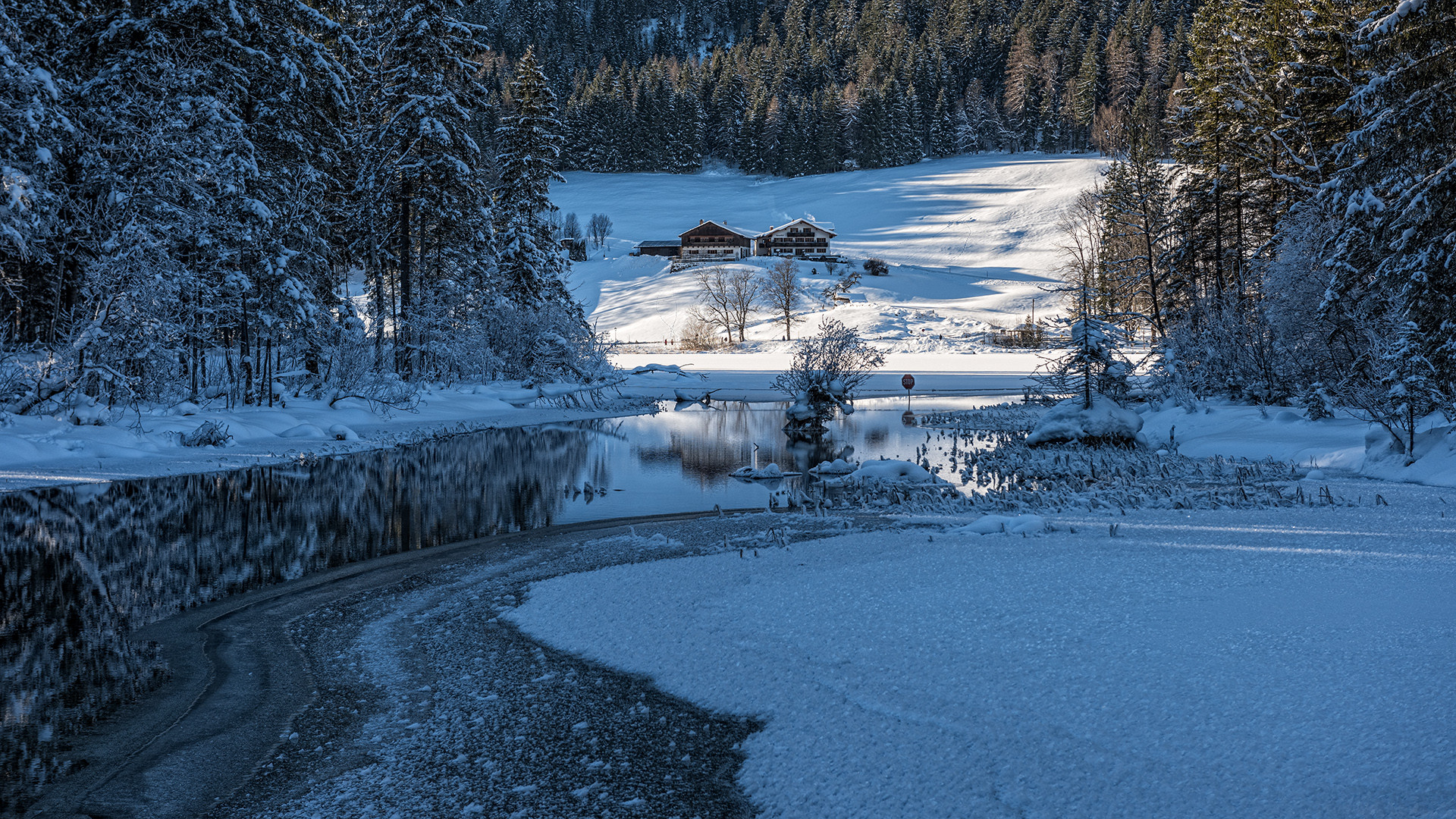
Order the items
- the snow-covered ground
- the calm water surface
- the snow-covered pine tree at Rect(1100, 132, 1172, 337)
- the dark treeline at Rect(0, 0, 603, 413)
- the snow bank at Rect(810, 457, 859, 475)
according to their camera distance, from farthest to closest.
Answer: the snow-covered pine tree at Rect(1100, 132, 1172, 337)
the dark treeline at Rect(0, 0, 603, 413)
the snow bank at Rect(810, 457, 859, 475)
the calm water surface
the snow-covered ground

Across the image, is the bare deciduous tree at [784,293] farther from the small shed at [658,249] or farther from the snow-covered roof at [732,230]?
the small shed at [658,249]

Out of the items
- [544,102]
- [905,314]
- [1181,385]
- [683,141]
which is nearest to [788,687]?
[1181,385]

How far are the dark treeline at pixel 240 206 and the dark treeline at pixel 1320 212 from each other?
21.2 meters

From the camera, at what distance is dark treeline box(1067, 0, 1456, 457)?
13.5m

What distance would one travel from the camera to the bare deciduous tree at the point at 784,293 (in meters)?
65.1

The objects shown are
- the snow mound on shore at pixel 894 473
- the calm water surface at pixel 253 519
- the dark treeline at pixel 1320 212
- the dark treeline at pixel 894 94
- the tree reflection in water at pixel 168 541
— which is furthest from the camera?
A: the dark treeline at pixel 894 94

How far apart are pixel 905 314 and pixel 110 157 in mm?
52748

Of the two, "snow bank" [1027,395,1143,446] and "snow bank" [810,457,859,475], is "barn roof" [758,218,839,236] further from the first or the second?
"snow bank" [810,457,859,475]

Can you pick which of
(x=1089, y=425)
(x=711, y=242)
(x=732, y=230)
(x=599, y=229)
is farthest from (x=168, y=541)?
(x=599, y=229)

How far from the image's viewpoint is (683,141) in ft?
406

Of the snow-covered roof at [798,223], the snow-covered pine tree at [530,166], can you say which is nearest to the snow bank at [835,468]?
the snow-covered pine tree at [530,166]

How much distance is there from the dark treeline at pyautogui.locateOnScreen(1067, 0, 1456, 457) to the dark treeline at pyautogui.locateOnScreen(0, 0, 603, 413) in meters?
21.2

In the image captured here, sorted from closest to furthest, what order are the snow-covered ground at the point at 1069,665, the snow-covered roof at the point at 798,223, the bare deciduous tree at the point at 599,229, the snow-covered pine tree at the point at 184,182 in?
the snow-covered ground at the point at 1069,665
the snow-covered pine tree at the point at 184,182
the snow-covered roof at the point at 798,223
the bare deciduous tree at the point at 599,229

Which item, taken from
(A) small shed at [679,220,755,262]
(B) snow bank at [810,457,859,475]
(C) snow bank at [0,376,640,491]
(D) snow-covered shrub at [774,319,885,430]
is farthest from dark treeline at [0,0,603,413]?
(A) small shed at [679,220,755,262]
